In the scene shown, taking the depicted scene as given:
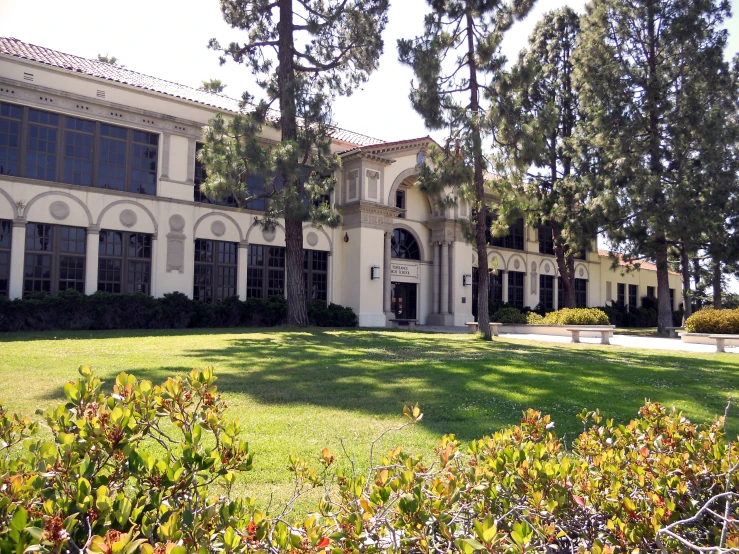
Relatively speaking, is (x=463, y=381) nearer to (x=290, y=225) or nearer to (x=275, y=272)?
(x=290, y=225)

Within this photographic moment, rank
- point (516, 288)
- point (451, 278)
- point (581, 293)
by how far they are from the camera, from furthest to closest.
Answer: point (581, 293) → point (516, 288) → point (451, 278)

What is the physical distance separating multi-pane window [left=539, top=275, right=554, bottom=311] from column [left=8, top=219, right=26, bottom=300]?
3113 cm

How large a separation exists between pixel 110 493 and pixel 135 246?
21.5 meters

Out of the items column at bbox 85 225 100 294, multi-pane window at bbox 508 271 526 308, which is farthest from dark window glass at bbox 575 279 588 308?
column at bbox 85 225 100 294

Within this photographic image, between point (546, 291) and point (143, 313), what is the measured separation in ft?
93.5

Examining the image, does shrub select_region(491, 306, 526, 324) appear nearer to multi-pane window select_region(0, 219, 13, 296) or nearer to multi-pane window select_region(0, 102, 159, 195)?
multi-pane window select_region(0, 102, 159, 195)

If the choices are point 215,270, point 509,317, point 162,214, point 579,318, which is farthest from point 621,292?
point 162,214

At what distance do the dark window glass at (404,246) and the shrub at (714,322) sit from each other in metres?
13.9

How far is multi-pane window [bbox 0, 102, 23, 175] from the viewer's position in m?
19.0

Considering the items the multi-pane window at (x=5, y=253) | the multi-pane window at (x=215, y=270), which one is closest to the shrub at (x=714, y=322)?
the multi-pane window at (x=215, y=270)

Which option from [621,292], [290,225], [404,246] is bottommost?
[621,292]

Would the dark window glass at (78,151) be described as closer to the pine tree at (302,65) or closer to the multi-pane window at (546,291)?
the pine tree at (302,65)

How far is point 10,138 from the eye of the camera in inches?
752

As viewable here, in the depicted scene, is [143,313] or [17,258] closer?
[17,258]
